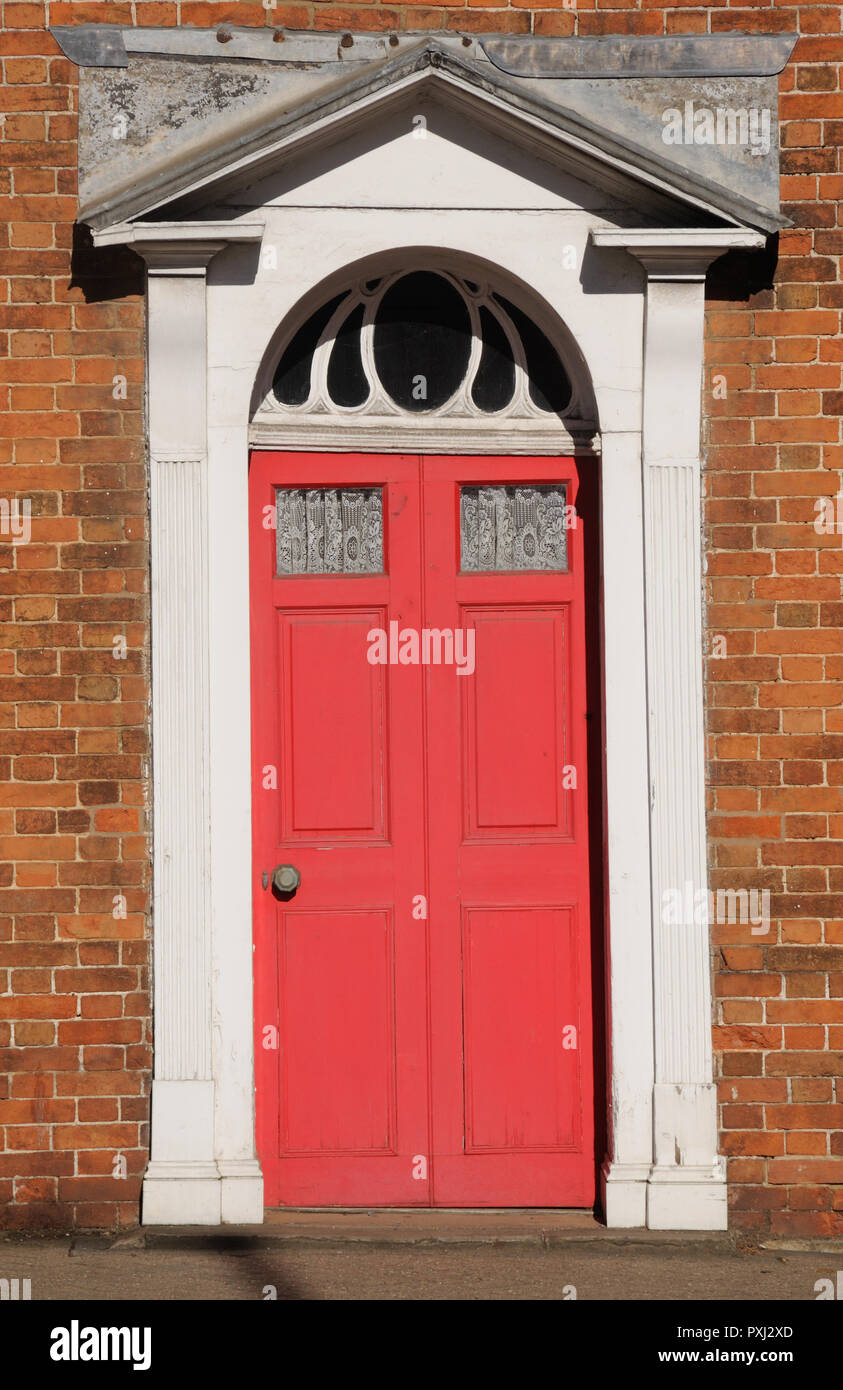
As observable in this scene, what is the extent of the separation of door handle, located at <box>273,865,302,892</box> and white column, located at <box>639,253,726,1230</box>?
1.30 m

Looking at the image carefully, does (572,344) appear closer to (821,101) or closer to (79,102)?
(821,101)

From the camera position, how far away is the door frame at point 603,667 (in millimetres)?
5219

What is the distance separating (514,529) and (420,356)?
746 millimetres

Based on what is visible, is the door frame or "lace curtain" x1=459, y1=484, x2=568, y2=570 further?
"lace curtain" x1=459, y1=484, x2=568, y2=570

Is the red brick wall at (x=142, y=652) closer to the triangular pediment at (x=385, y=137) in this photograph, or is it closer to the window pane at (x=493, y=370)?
the triangular pediment at (x=385, y=137)

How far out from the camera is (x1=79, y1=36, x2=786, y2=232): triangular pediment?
5.12 m

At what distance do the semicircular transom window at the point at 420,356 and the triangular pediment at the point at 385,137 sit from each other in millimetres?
534

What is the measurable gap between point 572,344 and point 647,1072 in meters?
2.67

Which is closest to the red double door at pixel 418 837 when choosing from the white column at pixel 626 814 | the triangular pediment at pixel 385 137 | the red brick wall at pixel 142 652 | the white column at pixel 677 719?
the white column at pixel 626 814

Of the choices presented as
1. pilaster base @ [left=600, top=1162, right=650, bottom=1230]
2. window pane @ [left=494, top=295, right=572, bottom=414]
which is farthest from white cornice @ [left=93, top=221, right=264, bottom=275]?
pilaster base @ [left=600, top=1162, right=650, bottom=1230]

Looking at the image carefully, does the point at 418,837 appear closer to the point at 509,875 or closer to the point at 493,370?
the point at 509,875

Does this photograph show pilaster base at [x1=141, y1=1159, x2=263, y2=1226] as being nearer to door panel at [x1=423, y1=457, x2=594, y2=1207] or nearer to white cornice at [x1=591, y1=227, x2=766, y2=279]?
door panel at [x1=423, y1=457, x2=594, y2=1207]

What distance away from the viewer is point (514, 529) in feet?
18.3

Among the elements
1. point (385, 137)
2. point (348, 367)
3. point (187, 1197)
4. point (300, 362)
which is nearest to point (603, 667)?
point (348, 367)
